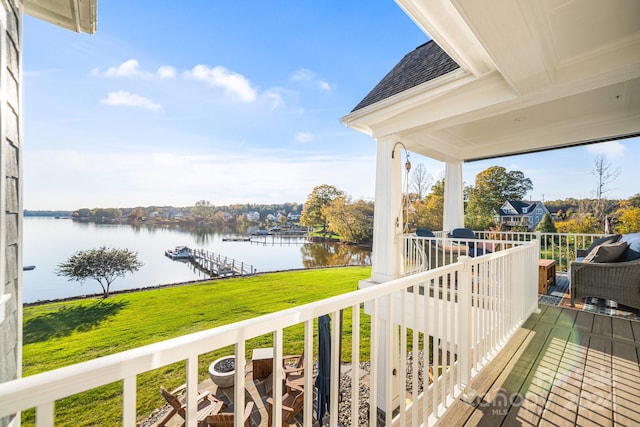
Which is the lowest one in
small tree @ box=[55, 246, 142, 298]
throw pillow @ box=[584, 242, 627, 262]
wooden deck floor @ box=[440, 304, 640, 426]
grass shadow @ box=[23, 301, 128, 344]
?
grass shadow @ box=[23, 301, 128, 344]

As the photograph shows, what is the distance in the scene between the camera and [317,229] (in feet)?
83.6

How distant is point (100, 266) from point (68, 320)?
3063 mm

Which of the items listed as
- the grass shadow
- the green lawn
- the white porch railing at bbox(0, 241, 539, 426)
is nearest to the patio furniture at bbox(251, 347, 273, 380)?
the green lawn

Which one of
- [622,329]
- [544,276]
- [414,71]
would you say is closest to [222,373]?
[622,329]

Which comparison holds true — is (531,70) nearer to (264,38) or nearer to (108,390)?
(108,390)

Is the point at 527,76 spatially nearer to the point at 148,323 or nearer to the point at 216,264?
the point at 148,323

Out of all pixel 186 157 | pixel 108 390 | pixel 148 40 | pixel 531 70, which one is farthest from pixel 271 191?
pixel 531 70

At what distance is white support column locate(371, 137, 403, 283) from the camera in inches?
175

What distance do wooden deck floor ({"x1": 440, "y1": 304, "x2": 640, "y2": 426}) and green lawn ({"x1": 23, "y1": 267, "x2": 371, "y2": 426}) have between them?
4468mm

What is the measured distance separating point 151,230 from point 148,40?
11.9 meters

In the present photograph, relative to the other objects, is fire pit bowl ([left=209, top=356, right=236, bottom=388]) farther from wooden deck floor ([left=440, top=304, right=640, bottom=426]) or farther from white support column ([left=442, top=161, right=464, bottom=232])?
white support column ([left=442, top=161, right=464, bottom=232])

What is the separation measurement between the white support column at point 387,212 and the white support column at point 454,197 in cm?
241

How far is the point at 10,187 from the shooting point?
1348 millimetres

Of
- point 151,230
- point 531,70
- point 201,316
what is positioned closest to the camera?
point 531,70
